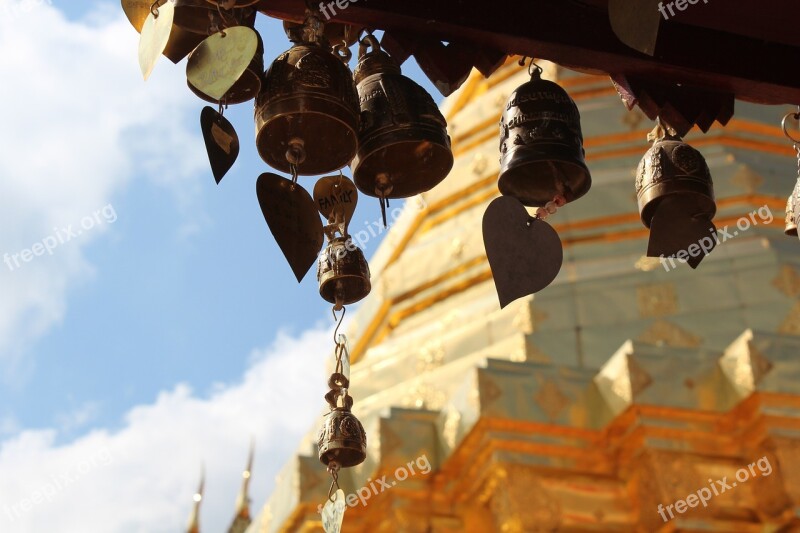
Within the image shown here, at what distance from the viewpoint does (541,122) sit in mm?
2922

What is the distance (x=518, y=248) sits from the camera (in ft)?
9.26

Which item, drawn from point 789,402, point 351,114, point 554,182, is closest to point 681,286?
point 789,402

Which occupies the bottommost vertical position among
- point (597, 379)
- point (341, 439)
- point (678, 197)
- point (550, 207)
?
point (341, 439)

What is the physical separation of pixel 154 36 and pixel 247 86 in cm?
21

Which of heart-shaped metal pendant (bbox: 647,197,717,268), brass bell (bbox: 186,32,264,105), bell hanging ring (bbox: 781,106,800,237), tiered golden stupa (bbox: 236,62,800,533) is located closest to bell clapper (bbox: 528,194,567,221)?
heart-shaped metal pendant (bbox: 647,197,717,268)

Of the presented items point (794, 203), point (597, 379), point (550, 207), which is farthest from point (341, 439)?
point (597, 379)

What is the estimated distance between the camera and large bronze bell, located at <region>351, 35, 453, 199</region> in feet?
8.90

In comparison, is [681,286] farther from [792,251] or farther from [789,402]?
[789,402]

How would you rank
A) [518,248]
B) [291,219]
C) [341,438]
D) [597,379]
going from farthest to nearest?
[597,379] < [341,438] < [518,248] < [291,219]

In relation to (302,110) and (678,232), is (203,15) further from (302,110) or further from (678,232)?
(678,232)

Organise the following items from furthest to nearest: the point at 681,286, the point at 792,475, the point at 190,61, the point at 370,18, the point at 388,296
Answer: the point at 388,296 < the point at 681,286 < the point at 792,475 < the point at 370,18 < the point at 190,61

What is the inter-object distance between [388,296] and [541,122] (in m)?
8.13

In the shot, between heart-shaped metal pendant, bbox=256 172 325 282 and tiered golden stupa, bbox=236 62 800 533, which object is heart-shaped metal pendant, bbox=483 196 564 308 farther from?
tiered golden stupa, bbox=236 62 800 533

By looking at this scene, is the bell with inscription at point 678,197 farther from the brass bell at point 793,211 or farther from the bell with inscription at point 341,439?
the bell with inscription at point 341,439
